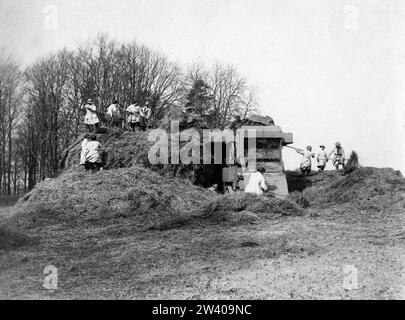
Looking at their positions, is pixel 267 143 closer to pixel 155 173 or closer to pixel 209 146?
pixel 209 146

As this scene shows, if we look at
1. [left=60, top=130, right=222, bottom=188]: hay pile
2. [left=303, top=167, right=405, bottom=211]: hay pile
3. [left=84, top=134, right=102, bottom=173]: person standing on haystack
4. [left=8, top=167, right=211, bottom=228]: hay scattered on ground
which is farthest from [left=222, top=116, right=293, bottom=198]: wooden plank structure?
[left=84, top=134, right=102, bottom=173]: person standing on haystack

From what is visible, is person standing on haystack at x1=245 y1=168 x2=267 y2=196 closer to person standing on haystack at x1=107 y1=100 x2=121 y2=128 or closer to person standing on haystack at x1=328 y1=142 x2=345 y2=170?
person standing on haystack at x1=107 y1=100 x2=121 y2=128

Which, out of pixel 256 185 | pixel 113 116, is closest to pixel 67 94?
pixel 113 116

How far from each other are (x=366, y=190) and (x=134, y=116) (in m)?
9.13

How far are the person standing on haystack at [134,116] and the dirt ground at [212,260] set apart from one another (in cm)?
834

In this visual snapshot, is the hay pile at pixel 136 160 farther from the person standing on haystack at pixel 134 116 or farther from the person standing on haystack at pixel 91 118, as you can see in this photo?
the person standing on haystack at pixel 134 116

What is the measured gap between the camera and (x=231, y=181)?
15695 millimetres

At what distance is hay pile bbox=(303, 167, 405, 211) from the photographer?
42.3 feet

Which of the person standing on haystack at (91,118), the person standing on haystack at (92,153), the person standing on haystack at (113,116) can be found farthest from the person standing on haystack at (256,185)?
the person standing on haystack at (113,116)

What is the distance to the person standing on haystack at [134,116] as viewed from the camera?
725 inches

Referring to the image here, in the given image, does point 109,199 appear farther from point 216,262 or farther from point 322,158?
point 322,158

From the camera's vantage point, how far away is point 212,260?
741 cm
